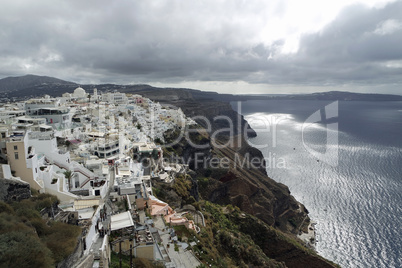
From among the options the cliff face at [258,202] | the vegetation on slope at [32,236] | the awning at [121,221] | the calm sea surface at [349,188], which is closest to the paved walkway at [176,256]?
the awning at [121,221]

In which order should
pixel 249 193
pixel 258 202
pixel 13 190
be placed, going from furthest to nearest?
1. pixel 249 193
2. pixel 258 202
3. pixel 13 190

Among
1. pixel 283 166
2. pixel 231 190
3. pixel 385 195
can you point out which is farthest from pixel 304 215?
pixel 283 166

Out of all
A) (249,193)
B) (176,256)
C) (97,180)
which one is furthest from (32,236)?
(249,193)

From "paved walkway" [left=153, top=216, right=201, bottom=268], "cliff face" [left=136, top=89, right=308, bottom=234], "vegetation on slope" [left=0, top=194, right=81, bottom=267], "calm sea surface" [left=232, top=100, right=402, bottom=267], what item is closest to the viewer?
"vegetation on slope" [left=0, top=194, right=81, bottom=267]

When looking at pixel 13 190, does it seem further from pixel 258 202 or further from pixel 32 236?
pixel 258 202

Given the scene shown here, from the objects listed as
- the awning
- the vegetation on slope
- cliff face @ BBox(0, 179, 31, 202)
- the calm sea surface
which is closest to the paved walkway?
the awning

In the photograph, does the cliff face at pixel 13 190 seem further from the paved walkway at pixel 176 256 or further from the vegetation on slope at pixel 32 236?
the paved walkway at pixel 176 256

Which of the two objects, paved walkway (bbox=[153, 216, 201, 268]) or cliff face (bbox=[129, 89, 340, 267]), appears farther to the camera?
cliff face (bbox=[129, 89, 340, 267])

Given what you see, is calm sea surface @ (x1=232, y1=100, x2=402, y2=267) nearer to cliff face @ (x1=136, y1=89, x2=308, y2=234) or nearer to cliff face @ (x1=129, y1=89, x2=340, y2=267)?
cliff face @ (x1=136, y1=89, x2=308, y2=234)

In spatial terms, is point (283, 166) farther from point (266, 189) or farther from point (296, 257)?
point (296, 257)
